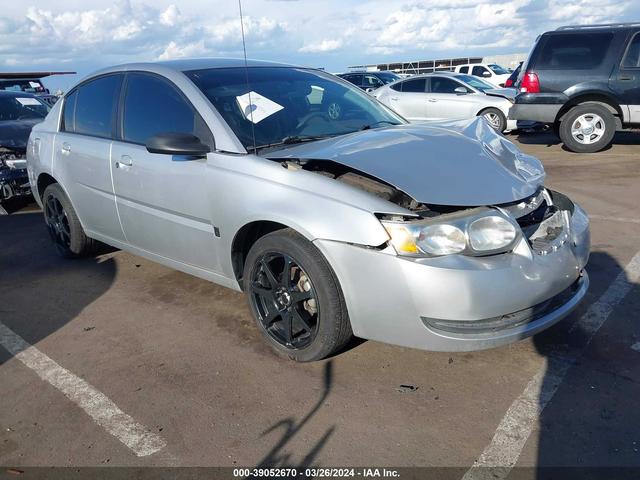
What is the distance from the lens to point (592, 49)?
897 centimetres

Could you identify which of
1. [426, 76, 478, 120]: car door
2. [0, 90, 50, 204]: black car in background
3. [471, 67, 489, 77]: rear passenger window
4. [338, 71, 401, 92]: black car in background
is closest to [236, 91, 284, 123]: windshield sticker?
[0, 90, 50, 204]: black car in background

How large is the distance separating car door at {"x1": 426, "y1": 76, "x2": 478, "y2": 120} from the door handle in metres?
8.82

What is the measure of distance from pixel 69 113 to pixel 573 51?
8065 mm

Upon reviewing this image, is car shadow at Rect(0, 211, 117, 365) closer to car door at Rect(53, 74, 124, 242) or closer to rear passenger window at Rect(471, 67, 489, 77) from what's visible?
car door at Rect(53, 74, 124, 242)

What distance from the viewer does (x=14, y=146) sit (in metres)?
6.96

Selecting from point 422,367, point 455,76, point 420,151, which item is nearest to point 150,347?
point 422,367

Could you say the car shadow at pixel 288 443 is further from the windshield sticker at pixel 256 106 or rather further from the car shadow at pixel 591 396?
the windshield sticker at pixel 256 106

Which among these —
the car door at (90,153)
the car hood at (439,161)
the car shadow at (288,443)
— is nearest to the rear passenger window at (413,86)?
the car door at (90,153)

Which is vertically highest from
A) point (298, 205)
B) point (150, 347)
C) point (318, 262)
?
point (298, 205)

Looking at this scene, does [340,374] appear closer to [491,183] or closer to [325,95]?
[491,183]

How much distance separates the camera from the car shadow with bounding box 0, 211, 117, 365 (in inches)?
151

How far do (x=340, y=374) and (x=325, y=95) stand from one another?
203cm

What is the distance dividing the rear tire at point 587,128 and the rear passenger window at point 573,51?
2.34 ft

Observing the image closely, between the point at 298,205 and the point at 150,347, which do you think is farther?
the point at 150,347
